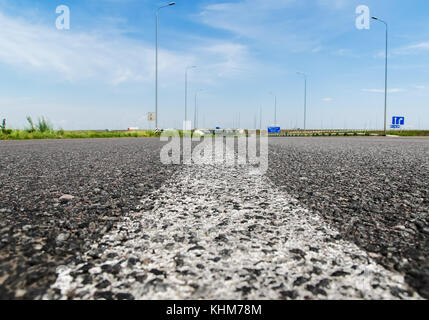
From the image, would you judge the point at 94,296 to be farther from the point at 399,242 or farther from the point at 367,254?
the point at 399,242

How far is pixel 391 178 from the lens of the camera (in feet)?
11.9

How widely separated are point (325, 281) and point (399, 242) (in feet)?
2.27

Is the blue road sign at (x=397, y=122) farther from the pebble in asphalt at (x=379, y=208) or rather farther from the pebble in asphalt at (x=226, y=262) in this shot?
the pebble in asphalt at (x=226, y=262)

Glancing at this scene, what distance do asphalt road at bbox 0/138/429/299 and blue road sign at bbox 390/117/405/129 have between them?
33.6 m

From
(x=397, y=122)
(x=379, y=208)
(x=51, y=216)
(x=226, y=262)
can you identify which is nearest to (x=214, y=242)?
(x=226, y=262)

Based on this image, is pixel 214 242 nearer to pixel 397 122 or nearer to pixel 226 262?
pixel 226 262

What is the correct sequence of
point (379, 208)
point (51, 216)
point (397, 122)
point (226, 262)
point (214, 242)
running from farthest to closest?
point (397, 122) → point (379, 208) → point (51, 216) → point (214, 242) → point (226, 262)

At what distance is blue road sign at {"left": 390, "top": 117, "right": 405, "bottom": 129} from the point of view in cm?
3155

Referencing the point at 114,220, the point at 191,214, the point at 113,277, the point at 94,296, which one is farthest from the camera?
the point at 191,214

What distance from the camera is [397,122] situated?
3177 centimetres

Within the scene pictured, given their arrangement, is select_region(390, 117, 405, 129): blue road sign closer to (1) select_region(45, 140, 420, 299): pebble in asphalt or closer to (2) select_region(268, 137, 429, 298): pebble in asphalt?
(2) select_region(268, 137, 429, 298): pebble in asphalt

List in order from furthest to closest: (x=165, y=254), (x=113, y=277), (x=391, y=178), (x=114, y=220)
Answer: (x=391, y=178) < (x=114, y=220) < (x=165, y=254) < (x=113, y=277)

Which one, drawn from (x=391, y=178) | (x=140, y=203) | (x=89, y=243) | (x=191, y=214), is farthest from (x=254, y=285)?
(x=391, y=178)

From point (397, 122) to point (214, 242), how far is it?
36.3m
